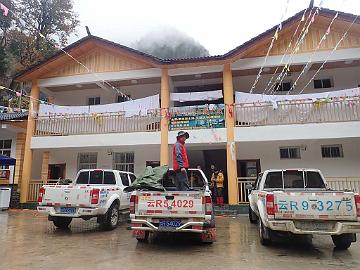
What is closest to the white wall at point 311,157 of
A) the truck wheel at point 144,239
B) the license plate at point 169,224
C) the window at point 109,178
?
the window at point 109,178

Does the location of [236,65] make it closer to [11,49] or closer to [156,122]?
[156,122]

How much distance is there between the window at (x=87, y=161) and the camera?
15505mm

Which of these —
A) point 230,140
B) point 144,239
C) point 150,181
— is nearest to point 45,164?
point 230,140

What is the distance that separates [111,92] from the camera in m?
16.1

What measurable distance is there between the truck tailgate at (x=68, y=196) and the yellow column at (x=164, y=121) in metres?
5.18

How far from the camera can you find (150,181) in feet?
21.0

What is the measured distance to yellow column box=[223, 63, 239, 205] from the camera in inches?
469

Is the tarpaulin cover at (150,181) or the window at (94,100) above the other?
the window at (94,100)

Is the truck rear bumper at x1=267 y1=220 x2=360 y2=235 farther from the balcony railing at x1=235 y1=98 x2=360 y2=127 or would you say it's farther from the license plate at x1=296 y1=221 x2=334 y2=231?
the balcony railing at x1=235 y1=98 x2=360 y2=127

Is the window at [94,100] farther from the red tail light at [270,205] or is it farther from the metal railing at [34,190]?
the red tail light at [270,205]

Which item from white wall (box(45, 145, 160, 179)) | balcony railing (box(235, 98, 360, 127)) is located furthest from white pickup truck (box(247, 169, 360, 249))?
white wall (box(45, 145, 160, 179))

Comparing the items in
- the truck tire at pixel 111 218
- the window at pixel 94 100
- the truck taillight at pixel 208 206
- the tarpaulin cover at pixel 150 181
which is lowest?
the truck tire at pixel 111 218

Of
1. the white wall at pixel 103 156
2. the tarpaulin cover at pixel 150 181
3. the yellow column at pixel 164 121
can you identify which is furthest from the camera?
the white wall at pixel 103 156

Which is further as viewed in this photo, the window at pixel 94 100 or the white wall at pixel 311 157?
the window at pixel 94 100
